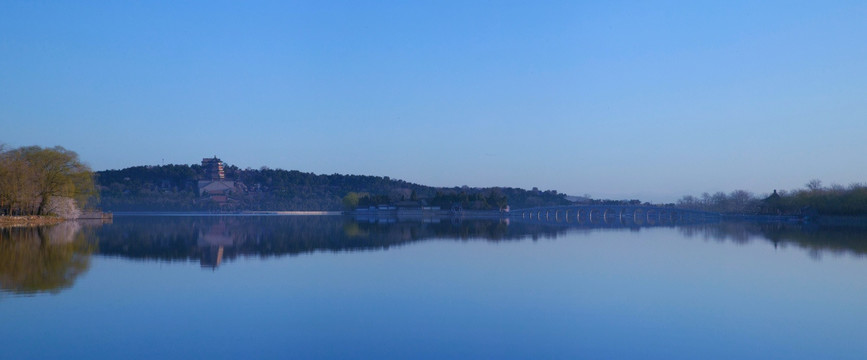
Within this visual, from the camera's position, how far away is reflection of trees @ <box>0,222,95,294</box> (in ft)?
40.7

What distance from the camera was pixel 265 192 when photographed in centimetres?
11681

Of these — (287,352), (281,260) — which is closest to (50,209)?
(281,260)

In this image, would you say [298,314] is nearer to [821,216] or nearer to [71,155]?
[71,155]

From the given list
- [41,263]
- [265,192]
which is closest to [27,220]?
[41,263]

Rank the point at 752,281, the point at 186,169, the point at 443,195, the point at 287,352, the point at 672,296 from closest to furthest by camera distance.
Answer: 1. the point at 287,352
2. the point at 672,296
3. the point at 752,281
4. the point at 443,195
5. the point at 186,169

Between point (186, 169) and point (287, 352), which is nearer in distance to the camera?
point (287, 352)

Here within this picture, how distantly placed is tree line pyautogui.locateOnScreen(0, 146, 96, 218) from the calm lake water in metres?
20.0

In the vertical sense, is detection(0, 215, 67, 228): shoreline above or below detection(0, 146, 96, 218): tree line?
below

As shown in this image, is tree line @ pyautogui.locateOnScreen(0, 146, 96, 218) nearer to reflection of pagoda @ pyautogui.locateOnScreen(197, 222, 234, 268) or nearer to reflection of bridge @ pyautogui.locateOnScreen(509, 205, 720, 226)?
reflection of pagoda @ pyautogui.locateOnScreen(197, 222, 234, 268)

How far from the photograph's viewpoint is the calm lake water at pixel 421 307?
819cm

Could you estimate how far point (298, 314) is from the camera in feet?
33.1

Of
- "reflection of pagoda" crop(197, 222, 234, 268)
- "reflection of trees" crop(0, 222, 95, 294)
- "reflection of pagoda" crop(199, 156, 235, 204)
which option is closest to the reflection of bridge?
"reflection of pagoda" crop(199, 156, 235, 204)

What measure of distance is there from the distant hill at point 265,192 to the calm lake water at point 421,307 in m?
74.1

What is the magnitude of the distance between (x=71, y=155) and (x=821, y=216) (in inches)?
2379
